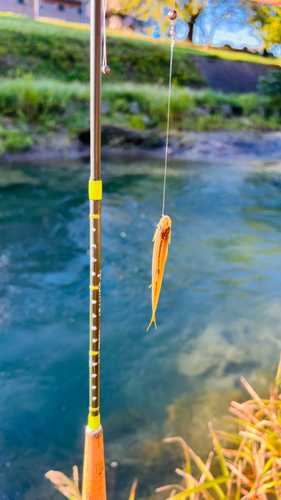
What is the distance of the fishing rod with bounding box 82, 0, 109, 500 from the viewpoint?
4.00ft

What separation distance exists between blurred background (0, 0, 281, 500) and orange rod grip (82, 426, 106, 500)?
2.35 feet

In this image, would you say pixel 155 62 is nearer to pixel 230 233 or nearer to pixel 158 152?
pixel 158 152

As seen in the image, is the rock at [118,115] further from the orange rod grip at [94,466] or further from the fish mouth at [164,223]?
the orange rod grip at [94,466]

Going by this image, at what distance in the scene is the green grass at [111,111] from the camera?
417 inches

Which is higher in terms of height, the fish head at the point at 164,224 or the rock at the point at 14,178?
the fish head at the point at 164,224

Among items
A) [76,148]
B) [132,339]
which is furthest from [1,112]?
[132,339]

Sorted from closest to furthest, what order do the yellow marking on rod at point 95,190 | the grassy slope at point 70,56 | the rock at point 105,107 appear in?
the yellow marking on rod at point 95,190, the rock at point 105,107, the grassy slope at point 70,56

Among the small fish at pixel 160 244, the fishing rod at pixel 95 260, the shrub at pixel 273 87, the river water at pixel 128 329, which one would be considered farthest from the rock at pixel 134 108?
the fishing rod at pixel 95 260

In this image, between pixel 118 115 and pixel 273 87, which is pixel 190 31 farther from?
pixel 118 115

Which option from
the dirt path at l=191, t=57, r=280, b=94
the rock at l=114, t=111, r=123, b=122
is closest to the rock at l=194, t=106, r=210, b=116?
the rock at l=114, t=111, r=123, b=122

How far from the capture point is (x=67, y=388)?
10.3 feet

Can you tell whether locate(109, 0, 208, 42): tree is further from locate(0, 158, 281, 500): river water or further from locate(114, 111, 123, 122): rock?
locate(0, 158, 281, 500): river water

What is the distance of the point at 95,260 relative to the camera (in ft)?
4.75

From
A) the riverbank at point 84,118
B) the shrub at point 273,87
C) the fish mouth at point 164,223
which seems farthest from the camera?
the shrub at point 273,87
